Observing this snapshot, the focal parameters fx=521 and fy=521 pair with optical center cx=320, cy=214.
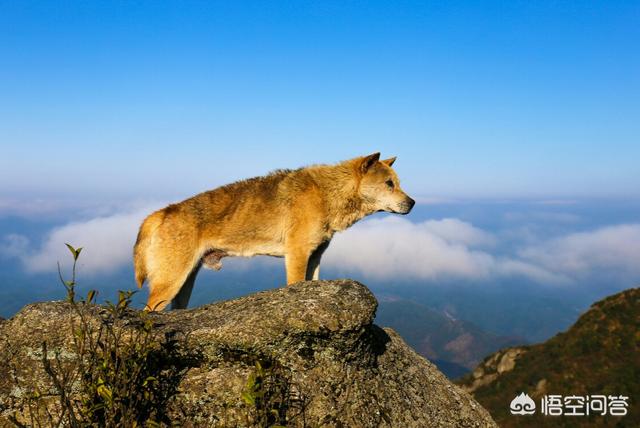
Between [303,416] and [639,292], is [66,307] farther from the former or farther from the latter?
[639,292]

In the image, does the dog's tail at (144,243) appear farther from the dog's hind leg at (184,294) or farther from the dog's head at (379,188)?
Answer: the dog's head at (379,188)

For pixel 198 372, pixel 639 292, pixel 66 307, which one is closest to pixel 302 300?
pixel 198 372

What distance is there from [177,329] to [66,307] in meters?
1.72

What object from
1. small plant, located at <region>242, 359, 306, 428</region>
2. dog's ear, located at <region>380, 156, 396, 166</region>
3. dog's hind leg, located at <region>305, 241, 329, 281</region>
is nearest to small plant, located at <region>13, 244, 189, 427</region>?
small plant, located at <region>242, 359, 306, 428</region>

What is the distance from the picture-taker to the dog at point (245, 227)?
1254 cm

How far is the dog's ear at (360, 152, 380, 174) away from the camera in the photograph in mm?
14797

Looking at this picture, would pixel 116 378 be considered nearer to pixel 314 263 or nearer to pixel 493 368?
pixel 314 263

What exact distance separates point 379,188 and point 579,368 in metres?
84.0

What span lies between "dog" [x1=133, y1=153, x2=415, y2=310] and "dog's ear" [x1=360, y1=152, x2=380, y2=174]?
533 mm

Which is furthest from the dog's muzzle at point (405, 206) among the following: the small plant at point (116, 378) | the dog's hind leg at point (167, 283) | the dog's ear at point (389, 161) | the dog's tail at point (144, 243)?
the small plant at point (116, 378)

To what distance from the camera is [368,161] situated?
1489 centimetres

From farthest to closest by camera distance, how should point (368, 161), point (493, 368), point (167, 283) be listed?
1. point (493, 368)
2. point (368, 161)
3. point (167, 283)

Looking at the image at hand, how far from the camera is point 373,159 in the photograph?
1495 cm

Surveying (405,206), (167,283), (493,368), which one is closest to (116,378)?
(167,283)
